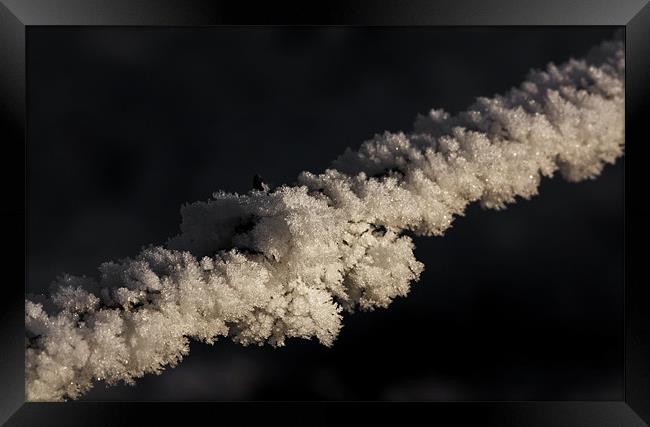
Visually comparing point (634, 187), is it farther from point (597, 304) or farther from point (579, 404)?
point (579, 404)

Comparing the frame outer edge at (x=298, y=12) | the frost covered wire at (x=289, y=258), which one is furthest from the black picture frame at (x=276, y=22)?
the frost covered wire at (x=289, y=258)

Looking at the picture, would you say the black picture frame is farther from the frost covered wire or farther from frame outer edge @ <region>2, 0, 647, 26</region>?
the frost covered wire

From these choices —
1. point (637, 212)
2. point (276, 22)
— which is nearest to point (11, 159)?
point (276, 22)

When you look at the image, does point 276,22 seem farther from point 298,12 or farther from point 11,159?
point 11,159

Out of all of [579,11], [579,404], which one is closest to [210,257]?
[579,404]

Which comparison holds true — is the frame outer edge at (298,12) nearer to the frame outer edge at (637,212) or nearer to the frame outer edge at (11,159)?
the frame outer edge at (11,159)

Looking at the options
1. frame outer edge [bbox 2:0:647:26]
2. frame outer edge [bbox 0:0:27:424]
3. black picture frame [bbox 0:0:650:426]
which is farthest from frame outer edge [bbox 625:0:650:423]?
frame outer edge [bbox 0:0:27:424]

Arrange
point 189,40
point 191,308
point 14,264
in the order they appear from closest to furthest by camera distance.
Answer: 1. point 191,308
2. point 14,264
3. point 189,40

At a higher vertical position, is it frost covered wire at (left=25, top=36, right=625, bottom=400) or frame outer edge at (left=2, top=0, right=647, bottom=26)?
frame outer edge at (left=2, top=0, right=647, bottom=26)

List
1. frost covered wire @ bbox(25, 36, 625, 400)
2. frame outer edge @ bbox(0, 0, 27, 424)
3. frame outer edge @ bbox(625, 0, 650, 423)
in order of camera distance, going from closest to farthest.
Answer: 1. frost covered wire @ bbox(25, 36, 625, 400)
2. frame outer edge @ bbox(0, 0, 27, 424)
3. frame outer edge @ bbox(625, 0, 650, 423)

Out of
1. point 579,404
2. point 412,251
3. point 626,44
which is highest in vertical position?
point 626,44
